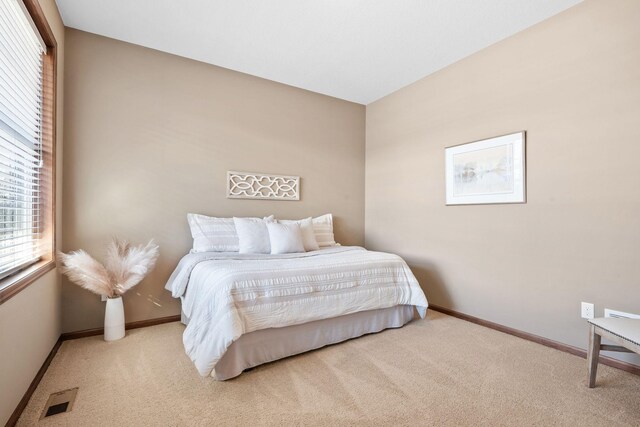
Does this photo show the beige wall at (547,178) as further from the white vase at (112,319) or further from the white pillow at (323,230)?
the white vase at (112,319)

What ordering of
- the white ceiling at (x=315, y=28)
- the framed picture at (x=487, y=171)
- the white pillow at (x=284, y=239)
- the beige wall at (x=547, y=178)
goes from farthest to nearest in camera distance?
the white pillow at (x=284, y=239), the framed picture at (x=487, y=171), the white ceiling at (x=315, y=28), the beige wall at (x=547, y=178)

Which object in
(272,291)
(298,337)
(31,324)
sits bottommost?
(298,337)

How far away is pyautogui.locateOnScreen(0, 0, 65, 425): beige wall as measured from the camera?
139 centimetres

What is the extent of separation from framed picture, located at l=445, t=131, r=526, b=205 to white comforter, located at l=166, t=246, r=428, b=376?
1.01 metres

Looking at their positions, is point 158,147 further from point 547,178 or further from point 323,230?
point 547,178

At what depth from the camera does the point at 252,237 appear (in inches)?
115

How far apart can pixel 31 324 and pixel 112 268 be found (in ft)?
2.42

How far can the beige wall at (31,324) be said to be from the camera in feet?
4.58

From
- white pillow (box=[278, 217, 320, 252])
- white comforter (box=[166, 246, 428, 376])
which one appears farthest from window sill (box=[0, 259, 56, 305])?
white pillow (box=[278, 217, 320, 252])

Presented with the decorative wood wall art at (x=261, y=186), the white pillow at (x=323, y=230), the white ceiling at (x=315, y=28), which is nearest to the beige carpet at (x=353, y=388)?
the white pillow at (x=323, y=230)

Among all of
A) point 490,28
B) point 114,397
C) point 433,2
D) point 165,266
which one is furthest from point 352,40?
point 114,397

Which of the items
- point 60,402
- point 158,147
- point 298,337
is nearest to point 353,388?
point 298,337

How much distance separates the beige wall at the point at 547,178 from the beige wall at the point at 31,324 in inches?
130

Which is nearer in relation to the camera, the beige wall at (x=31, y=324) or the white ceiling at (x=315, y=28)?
the beige wall at (x=31, y=324)
